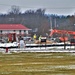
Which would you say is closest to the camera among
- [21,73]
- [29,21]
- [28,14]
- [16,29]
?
[21,73]

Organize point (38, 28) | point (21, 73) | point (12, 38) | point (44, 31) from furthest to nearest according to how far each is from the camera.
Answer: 1. point (38, 28)
2. point (44, 31)
3. point (12, 38)
4. point (21, 73)

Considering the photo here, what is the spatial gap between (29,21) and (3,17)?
1697 centimetres

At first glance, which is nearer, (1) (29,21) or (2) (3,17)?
(1) (29,21)

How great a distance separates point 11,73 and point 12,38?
51.2 meters

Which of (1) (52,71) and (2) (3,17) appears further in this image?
(2) (3,17)

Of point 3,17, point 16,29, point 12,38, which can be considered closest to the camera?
point 12,38

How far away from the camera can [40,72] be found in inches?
797

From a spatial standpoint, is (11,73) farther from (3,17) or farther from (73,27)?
(3,17)

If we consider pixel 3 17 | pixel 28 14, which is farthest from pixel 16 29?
pixel 28 14

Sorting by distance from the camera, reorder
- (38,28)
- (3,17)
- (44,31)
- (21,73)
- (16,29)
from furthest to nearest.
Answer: (3,17) < (38,28) < (44,31) < (16,29) < (21,73)

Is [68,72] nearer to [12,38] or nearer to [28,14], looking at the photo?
[12,38]

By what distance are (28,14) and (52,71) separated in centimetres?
16573

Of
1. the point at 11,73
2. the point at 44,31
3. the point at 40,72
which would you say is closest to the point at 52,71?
the point at 40,72

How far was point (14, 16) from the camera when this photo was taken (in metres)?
175
